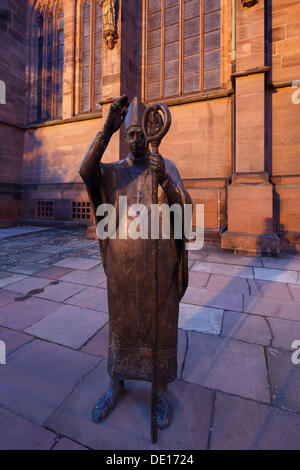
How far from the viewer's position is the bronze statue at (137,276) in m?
1.34

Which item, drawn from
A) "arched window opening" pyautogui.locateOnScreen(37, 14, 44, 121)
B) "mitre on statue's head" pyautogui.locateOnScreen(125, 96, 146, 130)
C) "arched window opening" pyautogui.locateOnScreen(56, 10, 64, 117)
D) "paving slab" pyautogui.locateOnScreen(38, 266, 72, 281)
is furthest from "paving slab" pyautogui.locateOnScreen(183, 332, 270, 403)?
"arched window opening" pyautogui.locateOnScreen(37, 14, 44, 121)

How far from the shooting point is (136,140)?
4.31 feet

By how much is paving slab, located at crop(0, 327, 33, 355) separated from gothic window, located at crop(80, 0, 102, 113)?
385 inches

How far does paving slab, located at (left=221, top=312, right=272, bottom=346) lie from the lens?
89.4 inches

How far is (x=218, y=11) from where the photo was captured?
7727mm

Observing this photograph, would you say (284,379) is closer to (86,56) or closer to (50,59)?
(86,56)

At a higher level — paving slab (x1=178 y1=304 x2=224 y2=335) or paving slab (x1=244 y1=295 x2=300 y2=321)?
paving slab (x1=244 y1=295 x2=300 y2=321)

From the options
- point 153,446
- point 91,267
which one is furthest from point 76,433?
point 91,267

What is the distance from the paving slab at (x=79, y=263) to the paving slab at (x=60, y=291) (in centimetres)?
85

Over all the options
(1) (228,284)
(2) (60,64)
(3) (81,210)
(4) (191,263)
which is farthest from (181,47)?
(1) (228,284)

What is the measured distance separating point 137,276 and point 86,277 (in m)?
2.94

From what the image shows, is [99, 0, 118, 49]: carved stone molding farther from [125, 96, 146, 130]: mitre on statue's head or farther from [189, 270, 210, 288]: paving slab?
[125, 96, 146, 130]: mitre on statue's head
